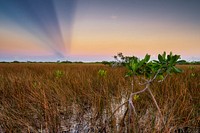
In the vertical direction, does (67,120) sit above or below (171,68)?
below

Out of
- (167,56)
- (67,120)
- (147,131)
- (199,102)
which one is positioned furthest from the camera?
(199,102)

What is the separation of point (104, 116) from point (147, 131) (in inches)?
29.1

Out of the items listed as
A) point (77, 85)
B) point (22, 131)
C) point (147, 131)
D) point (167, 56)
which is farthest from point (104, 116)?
point (77, 85)

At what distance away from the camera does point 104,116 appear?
8.77 ft

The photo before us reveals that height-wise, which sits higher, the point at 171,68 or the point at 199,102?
the point at 171,68

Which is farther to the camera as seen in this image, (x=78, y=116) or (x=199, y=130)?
(x=78, y=116)

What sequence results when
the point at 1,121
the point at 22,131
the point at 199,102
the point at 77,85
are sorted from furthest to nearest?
the point at 77,85 < the point at 199,102 < the point at 1,121 < the point at 22,131

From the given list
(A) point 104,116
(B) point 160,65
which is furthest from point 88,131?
(B) point 160,65

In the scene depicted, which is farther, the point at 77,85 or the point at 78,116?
the point at 77,85

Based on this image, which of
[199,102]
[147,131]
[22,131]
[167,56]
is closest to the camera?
[167,56]

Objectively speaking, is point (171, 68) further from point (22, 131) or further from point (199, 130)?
point (22, 131)

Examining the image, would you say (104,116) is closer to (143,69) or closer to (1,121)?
(143,69)

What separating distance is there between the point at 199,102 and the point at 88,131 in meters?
1.90

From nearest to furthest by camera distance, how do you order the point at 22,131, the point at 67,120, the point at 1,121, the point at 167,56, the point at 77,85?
the point at 167,56, the point at 22,131, the point at 1,121, the point at 67,120, the point at 77,85
